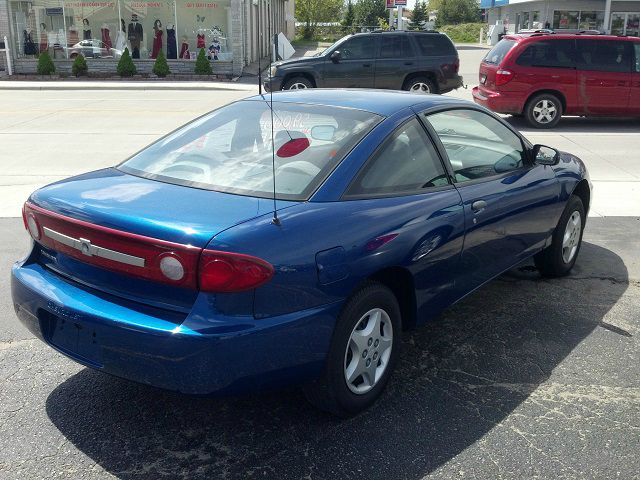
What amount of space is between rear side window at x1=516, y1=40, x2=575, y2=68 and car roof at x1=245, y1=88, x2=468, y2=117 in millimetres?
9703

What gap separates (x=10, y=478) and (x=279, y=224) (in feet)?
5.09

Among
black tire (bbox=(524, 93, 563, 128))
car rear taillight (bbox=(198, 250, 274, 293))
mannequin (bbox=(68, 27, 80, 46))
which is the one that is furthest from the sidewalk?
car rear taillight (bbox=(198, 250, 274, 293))

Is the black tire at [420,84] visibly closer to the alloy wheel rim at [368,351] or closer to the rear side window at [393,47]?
the rear side window at [393,47]

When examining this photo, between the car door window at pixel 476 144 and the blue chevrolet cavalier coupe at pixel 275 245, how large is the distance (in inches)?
0.8

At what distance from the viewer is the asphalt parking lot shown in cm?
309

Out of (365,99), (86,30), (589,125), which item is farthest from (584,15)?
(365,99)

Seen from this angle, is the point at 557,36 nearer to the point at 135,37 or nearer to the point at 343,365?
the point at 343,365

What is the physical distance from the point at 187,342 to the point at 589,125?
44.1 ft

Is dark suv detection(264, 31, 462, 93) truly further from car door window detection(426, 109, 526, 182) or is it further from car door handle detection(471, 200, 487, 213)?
car door handle detection(471, 200, 487, 213)

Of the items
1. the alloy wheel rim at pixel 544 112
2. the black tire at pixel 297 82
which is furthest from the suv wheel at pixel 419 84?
the alloy wheel rim at pixel 544 112

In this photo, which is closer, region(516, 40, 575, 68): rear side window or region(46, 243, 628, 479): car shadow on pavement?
region(46, 243, 628, 479): car shadow on pavement

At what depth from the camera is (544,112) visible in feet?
45.1

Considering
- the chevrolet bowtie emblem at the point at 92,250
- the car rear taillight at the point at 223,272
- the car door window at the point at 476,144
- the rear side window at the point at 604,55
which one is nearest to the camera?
the car rear taillight at the point at 223,272

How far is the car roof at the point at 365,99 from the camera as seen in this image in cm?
398
